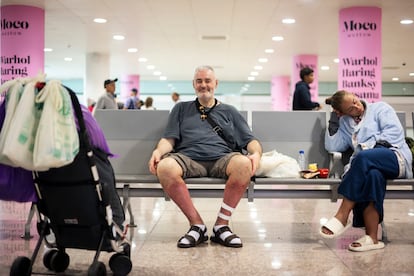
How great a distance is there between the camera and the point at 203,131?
13.9ft

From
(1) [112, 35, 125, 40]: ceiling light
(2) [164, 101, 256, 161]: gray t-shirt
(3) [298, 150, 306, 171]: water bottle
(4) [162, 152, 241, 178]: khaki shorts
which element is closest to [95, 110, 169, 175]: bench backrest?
(2) [164, 101, 256, 161]: gray t-shirt

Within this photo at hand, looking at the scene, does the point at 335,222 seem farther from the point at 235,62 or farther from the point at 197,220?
the point at 235,62

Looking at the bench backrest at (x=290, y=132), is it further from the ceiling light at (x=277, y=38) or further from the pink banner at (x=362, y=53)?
the ceiling light at (x=277, y=38)

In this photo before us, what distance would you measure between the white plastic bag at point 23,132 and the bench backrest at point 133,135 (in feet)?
6.80

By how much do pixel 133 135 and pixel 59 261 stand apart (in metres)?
1.74

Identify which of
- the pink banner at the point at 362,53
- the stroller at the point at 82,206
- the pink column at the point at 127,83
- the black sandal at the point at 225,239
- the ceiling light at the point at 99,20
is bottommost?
the black sandal at the point at 225,239

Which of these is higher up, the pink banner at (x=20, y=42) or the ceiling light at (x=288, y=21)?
the ceiling light at (x=288, y=21)

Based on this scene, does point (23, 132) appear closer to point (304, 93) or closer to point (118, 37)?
point (304, 93)

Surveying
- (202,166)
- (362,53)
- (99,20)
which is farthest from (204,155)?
(99,20)

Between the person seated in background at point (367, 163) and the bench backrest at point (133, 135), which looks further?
the bench backrest at point (133, 135)

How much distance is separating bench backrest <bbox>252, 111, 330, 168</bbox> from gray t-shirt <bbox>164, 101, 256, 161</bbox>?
398 mm

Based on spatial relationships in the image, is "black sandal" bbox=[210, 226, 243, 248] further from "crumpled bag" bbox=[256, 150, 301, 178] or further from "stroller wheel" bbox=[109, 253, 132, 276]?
"stroller wheel" bbox=[109, 253, 132, 276]

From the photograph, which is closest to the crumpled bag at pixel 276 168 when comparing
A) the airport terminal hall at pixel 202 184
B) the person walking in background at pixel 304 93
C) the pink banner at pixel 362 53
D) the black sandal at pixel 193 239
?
the airport terminal hall at pixel 202 184

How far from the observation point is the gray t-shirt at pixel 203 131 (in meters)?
4.18
